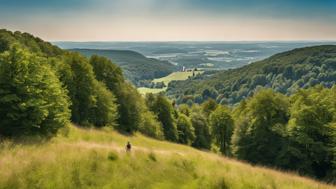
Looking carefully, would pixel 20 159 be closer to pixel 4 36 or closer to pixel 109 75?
pixel 109 75

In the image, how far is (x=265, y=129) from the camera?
4725 cm

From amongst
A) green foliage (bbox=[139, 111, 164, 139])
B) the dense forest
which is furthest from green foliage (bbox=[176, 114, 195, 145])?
green foliage (bbox=[139, 111, 164, 139])

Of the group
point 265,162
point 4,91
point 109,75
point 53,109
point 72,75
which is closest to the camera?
point 4,91

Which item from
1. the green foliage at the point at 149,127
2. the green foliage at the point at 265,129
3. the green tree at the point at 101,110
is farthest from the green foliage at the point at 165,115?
the green tree at the point at 101,110

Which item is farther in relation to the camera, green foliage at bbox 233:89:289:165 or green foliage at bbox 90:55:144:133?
green foliage at bbox 90:55:144:133

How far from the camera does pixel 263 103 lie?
4741 centimetres

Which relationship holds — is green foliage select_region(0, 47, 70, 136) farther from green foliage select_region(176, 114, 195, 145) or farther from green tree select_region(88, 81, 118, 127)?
green foliage select_region(176, 114, 195, 145)

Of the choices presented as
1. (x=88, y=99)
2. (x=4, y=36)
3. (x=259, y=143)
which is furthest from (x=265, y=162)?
(x=4, y=36)

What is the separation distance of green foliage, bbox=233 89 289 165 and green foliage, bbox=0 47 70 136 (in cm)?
3372

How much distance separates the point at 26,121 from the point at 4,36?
4813cm

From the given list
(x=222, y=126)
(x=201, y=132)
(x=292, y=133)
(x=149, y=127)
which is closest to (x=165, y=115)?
(x=149, y=127)

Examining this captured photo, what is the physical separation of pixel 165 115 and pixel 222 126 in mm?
12548

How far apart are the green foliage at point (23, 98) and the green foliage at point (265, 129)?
3372 cm

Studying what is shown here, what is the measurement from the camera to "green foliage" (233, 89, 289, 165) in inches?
1825
